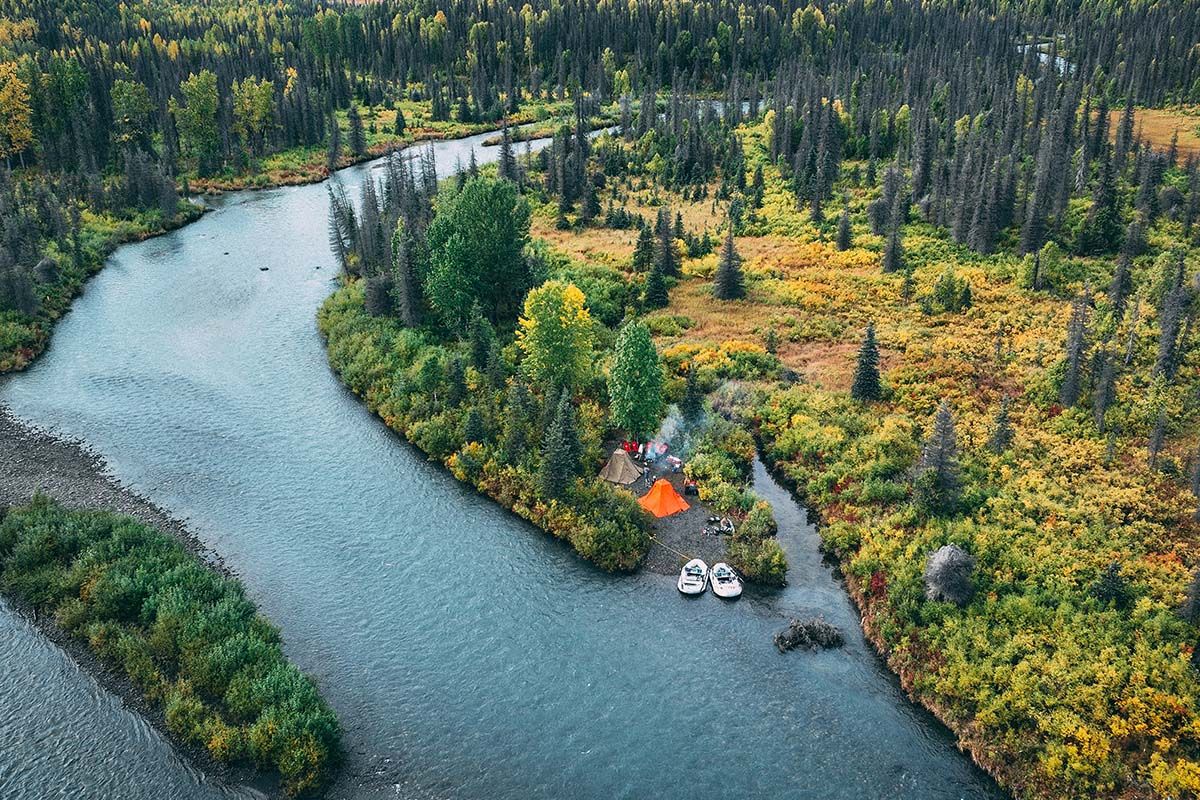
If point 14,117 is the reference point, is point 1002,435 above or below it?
below

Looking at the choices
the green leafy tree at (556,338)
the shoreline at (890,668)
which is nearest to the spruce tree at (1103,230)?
the shoreline at (890,668)

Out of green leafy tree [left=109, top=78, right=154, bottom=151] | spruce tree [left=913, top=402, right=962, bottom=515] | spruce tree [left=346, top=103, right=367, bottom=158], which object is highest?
green leafy tree [left=109, top=78, right=154, bottom=151]

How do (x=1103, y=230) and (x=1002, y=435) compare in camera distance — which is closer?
(x=1002, y=435)

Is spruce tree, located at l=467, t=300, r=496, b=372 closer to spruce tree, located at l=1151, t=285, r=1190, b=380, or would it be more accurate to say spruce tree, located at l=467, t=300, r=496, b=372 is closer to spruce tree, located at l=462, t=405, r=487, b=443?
spruce tree, located at l=462, t=405, r=487, b=443

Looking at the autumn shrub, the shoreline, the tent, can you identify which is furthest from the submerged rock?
the autumn shrub

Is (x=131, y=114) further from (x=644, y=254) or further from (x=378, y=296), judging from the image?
(x=644, y=254)

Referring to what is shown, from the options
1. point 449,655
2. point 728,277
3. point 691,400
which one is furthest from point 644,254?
point 449,655
